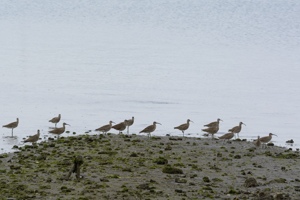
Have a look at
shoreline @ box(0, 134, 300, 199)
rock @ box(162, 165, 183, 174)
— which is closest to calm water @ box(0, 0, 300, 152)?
shoreline @ box(0, 134, 300, 199)

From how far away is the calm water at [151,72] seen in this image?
2994 cm

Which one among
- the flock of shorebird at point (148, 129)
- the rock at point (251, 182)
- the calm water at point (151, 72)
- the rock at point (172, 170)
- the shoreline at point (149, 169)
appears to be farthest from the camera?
the calm water at point (151, 72)

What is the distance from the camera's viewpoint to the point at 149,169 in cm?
1889

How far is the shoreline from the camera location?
16.6 metres

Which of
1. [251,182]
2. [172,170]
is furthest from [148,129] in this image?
[251,182]

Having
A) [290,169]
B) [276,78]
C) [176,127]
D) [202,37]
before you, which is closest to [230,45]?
[202,37]

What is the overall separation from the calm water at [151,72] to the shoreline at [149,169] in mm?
2906

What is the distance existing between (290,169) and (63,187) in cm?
631

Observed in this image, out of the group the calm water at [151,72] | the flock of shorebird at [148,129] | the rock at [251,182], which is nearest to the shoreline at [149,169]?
the rock at [251,182]

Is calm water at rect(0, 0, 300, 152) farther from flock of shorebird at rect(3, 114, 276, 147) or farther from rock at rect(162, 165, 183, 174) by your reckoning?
rock at rect(162, 165, 183, 174)

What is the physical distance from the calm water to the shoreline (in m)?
2.91

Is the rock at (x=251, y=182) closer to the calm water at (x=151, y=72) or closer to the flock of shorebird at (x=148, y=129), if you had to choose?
the flock of shorebird at (x=148, y=129)

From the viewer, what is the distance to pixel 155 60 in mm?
49781

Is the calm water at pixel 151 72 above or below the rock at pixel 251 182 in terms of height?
above
